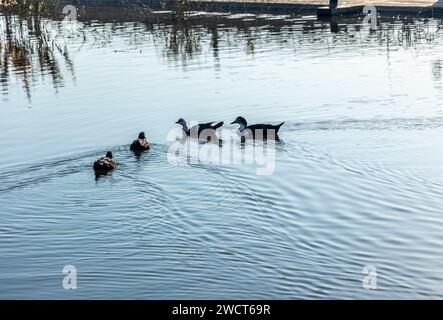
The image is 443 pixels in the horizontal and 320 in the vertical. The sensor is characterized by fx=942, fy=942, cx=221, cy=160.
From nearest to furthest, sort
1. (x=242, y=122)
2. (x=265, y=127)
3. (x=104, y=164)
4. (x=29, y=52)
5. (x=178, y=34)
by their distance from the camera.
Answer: (x=104, y=164) < (x=265, y=127) < (x=242, y=122) < (x=29, y=52) < (x=178, y=34)

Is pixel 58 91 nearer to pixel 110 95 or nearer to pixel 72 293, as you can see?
pixel 110 95

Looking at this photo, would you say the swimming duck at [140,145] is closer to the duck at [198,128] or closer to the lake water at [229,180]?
the lake water at [229,180]

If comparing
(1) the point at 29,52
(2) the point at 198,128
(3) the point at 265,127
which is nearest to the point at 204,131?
(2) the point at 198,128

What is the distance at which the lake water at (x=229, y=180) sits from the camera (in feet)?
52.7

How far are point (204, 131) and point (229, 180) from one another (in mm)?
4611

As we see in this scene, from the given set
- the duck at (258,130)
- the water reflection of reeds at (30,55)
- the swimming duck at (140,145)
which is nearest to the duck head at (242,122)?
the duck at (258,130)

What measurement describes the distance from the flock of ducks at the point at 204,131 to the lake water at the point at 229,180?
270 mm

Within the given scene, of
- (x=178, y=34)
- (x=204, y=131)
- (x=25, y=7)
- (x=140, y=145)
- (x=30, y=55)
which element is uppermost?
(x=25, y=7)

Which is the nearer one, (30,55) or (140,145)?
(140,145)

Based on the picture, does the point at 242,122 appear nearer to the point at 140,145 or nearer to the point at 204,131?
the point at 204,131

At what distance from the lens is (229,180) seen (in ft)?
70.5

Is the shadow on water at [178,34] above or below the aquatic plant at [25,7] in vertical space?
below

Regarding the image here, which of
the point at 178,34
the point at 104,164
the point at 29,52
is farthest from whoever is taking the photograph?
the point at 178,34
